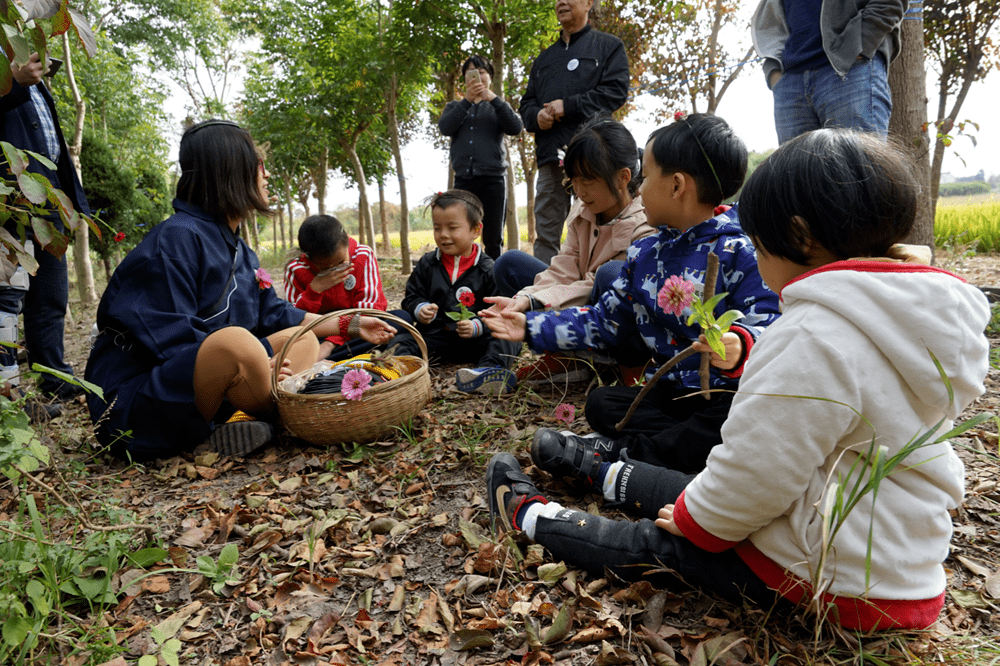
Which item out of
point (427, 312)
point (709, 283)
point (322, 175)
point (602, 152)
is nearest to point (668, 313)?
point (709, 283)

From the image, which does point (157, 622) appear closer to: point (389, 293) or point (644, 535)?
point (644, 535)

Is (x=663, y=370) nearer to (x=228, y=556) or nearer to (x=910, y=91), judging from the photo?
(x=228, y=556)

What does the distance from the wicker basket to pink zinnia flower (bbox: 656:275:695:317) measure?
1.09m

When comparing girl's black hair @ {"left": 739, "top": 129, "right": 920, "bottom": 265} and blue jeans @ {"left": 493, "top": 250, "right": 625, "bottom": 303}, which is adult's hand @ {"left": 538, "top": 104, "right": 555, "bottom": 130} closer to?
blue jeans @ {"left": 493, "top": 250, "right": 625, "bottom": 303}

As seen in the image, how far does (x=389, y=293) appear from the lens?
24.1 ft

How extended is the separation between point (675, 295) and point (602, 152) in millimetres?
911

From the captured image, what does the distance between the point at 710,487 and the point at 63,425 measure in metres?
3.08

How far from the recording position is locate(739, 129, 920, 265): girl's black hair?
1.08 metres

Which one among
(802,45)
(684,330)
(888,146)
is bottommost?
(684,330)

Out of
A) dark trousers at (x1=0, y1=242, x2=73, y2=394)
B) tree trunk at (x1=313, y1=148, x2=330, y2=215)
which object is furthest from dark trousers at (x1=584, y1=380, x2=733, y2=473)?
tree trunk at (x1=313, y1=148, x2=330, y2=215)

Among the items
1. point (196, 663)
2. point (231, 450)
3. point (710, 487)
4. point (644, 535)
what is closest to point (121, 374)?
point (231, 450)

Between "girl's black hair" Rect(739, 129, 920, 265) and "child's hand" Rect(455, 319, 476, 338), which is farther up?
"girl's black hair" Rect(739, 129, 920, 265)

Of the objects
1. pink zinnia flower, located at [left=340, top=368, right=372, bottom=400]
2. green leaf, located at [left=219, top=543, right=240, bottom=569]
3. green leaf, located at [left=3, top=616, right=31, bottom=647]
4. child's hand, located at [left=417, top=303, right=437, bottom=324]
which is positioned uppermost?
child's hand, located at [left=417, top=303, right=437, bottom=324]

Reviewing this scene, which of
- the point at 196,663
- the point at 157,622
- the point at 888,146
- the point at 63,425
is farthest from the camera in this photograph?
the point at 63,425
